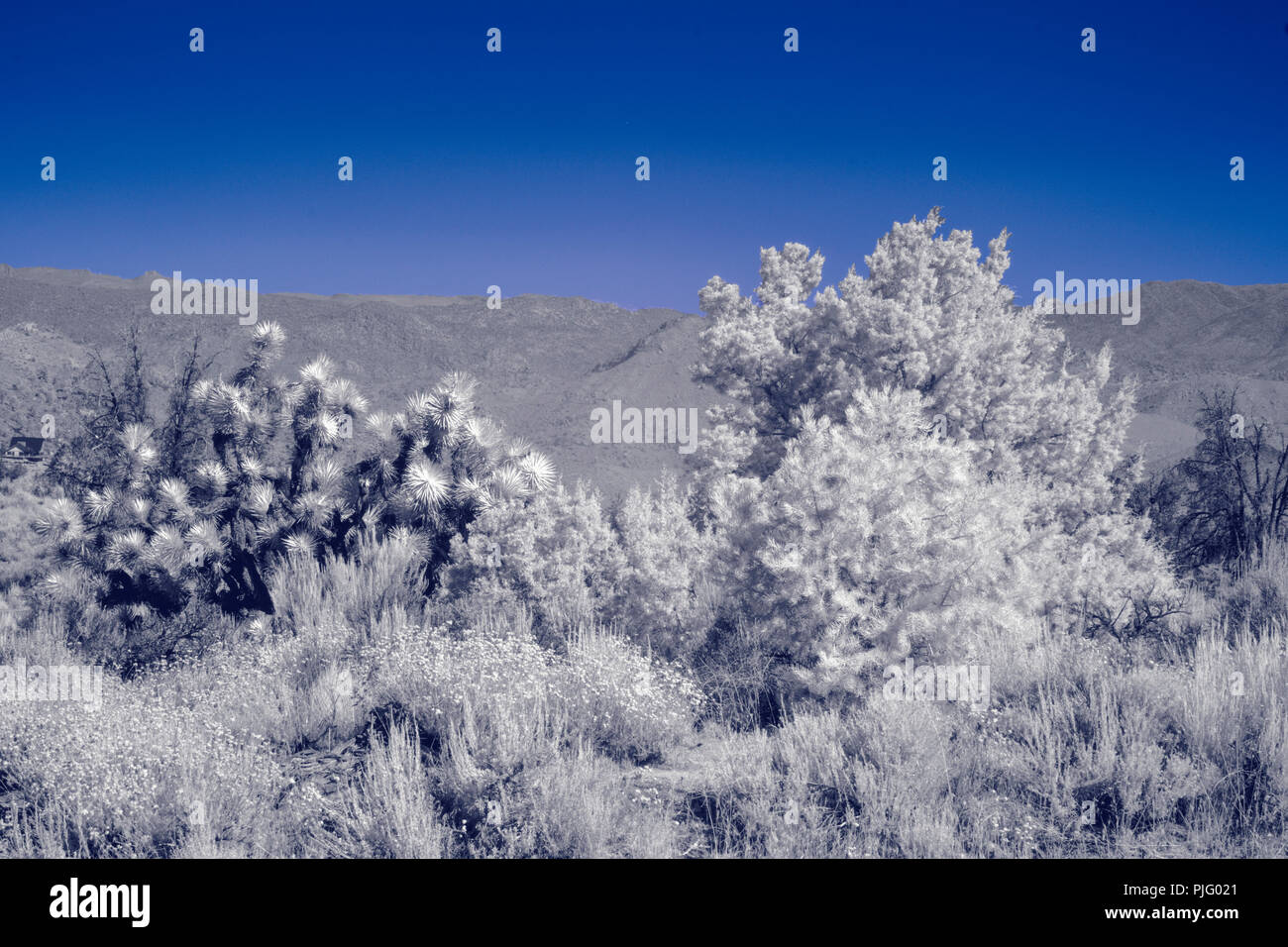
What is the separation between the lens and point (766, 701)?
6.47 meters

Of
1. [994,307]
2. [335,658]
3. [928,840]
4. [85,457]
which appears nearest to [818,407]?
[994,307]

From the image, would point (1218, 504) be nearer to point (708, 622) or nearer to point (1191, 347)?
point (708, 622)

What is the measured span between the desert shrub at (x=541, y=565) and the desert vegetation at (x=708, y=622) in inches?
1.8

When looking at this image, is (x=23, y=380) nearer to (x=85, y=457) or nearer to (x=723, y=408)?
(x=85, y=457)

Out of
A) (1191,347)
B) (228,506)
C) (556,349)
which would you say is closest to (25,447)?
(228,506)

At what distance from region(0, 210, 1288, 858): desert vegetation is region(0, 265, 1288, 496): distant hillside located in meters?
20.9

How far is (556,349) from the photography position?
64.6m

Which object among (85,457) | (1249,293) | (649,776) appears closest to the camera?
(649,776)

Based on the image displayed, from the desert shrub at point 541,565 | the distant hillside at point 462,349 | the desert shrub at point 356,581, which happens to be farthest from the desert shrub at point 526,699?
the distant hillside at point 462,349

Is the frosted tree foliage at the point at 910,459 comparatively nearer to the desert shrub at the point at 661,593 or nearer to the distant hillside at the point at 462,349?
the desert shrub at the point at 661,593

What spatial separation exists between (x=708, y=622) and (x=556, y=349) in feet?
190

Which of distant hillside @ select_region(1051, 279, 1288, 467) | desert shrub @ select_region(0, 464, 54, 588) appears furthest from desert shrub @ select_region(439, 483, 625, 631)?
distant hillside @ select_region(1051, 279, 1288, 467)

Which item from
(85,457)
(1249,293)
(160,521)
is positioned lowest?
(160,521)
